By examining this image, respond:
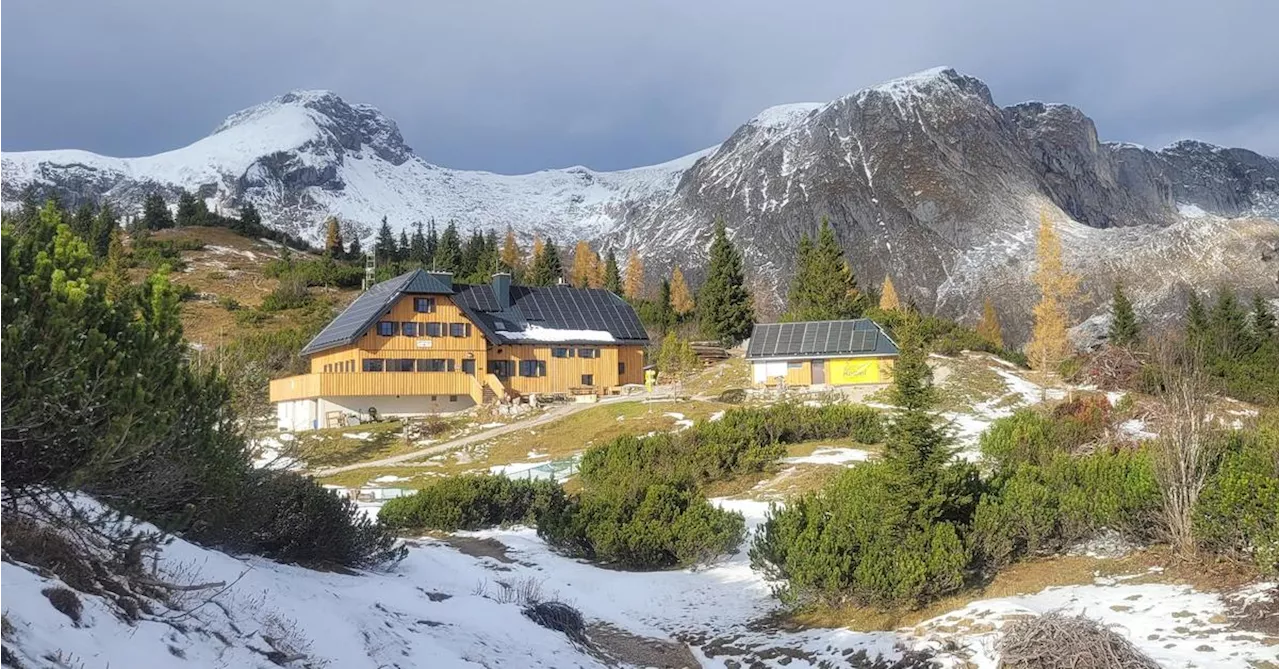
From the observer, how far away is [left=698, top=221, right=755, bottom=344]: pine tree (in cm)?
6262

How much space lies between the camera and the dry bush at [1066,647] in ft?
25.6

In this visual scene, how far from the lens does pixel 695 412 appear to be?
116 feet

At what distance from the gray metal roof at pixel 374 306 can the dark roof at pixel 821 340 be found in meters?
17.0

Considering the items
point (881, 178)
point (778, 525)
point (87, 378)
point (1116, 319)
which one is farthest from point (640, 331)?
point (881, 178)

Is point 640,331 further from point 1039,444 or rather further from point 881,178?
point 881,178

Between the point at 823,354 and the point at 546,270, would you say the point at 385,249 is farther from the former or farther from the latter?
the point at 823,354

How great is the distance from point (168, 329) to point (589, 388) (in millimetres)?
39734

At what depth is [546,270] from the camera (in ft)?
264

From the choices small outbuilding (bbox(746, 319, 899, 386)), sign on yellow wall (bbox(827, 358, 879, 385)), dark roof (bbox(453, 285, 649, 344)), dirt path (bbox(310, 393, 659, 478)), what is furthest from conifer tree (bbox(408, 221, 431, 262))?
sign on yellow wall (bbox(827, 358, 879, 385))

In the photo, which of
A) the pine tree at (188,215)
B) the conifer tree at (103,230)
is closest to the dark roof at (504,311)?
the conifer tree at (103,230)

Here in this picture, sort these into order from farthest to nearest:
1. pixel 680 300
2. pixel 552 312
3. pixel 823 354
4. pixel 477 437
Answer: pixel 680 300, pixel 552 312, pixel 823 354, pixel 477 437

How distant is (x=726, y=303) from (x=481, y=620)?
Answer: 54.8 metres

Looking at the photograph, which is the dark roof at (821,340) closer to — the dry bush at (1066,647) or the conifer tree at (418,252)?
the dry bush at (1066,647)

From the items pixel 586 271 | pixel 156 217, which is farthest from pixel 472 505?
pixel 156 217
